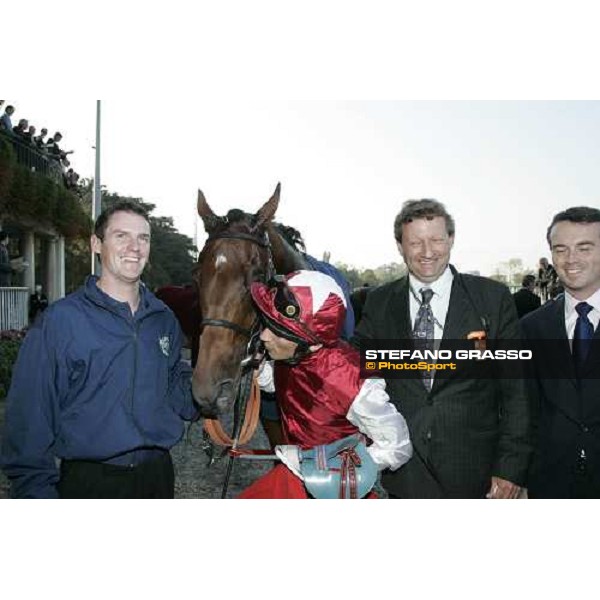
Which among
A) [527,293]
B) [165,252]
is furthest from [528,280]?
[165,252]

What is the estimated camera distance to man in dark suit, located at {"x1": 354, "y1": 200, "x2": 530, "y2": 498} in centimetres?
214

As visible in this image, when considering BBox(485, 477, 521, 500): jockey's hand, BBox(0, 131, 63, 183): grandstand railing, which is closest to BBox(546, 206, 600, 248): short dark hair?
BBox(485, 477, 521, 500): jockey's hand

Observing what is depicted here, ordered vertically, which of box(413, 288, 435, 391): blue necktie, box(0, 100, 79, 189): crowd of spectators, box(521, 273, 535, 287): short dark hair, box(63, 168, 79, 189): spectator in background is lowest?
box(413, 288, 435, 391): blue necktie

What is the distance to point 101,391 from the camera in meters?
1.98

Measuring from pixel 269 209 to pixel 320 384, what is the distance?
1.08 meters

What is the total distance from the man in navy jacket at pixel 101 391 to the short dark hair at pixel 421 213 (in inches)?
36.0

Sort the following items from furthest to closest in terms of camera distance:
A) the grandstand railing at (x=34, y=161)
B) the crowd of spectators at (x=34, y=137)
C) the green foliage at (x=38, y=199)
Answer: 1. the green foliage at (x=38, y=199)
2. the grandstand railing at (x=34, y=161)
3. the crowd of spectators at (x=34, y=137)

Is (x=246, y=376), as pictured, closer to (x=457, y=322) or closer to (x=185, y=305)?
(x=457, y=322)

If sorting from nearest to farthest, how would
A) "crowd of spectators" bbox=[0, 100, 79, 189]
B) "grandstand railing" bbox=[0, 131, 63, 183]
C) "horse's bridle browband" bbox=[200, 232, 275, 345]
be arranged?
"horse's bridle browband" bbox=[200, 232, 275, 345]
"crowd of spectators" bbox=[0, 100, 79, 189]
"grandstand railing" bbox=[0, 131, 63, 183]

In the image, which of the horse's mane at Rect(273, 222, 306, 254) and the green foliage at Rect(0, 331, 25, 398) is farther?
the green foliage at Rect(0, 331, 25, 398)

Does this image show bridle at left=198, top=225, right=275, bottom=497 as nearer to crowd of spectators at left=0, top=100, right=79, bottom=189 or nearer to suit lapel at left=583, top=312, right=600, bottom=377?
suit lapel at left=583, top=312, right=600, bottom=377

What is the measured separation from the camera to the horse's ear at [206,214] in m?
2.68

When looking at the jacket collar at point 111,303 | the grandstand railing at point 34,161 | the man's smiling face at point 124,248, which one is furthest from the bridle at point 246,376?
the grandstand railing at point 34,161

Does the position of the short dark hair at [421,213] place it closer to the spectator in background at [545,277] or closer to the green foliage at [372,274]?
the green foliage at [372,274]
